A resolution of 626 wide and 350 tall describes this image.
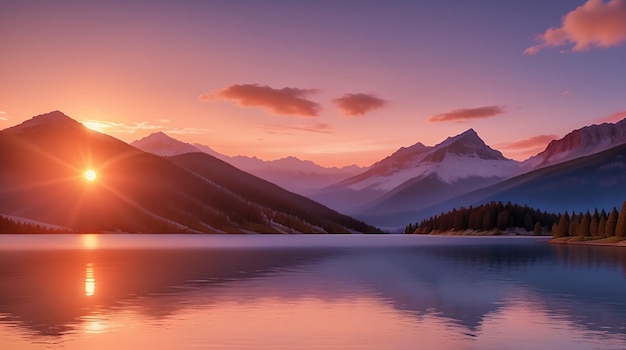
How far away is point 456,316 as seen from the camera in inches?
2188

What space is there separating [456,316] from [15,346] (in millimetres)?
32708

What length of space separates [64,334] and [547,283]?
63045mm

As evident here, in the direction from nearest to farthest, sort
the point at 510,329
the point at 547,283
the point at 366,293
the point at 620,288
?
the point at 510,329
the point at 366,293
the point at 620,288
the point at 547,283

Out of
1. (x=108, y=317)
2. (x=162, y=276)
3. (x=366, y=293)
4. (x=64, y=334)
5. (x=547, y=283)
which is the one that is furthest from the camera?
(x=162, y=276)

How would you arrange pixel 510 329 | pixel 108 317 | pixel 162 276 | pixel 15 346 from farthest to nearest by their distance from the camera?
1. pixel 162 276
2. pixel 108 317
3. pixel 510 329
4. pixel 15 346

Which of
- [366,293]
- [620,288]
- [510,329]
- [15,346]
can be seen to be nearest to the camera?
[15,346]

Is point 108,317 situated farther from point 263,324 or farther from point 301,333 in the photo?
point 301,333

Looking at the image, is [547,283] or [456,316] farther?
[547,283]

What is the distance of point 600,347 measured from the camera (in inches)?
1654

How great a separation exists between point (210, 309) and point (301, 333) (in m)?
14.5

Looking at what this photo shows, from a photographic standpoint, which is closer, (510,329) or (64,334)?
(64,334)

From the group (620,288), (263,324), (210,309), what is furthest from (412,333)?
(620,288)

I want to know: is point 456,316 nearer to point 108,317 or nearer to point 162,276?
point 108,317

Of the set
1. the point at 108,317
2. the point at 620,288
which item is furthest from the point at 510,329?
the point at 620,288
